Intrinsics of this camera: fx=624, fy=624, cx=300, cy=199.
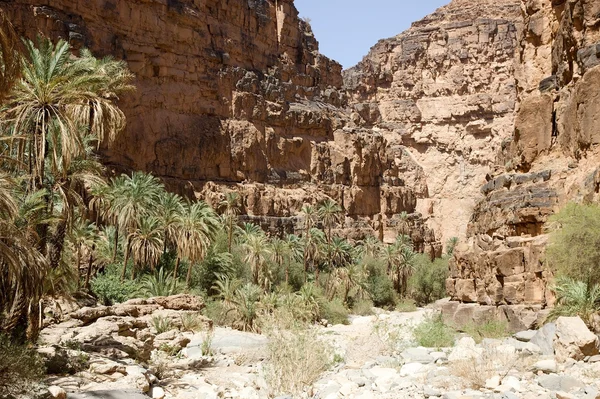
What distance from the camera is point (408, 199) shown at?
242 feet

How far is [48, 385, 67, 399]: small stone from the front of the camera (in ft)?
36.9

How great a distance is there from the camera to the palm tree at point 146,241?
34.4 meters

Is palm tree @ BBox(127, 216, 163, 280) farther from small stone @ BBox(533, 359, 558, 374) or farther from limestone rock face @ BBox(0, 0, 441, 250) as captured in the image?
small stone @ BBox(533, 359, 558, 374)

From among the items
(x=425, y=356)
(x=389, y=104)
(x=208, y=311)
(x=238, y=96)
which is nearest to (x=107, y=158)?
(x=238, y=96)

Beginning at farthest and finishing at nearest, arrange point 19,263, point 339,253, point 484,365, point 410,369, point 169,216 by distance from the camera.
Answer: point 339,253, point 169,216, point 410,369, point 19,263, point 484,365

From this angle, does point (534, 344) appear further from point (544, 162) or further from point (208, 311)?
point (208, 311)

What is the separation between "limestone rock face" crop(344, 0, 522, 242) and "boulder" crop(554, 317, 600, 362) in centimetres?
7009

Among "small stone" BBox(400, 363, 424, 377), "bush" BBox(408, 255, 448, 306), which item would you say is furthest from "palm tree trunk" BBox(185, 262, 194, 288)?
"small stone" BBox(400, 363, 424, 377)

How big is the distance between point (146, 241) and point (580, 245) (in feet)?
81.2

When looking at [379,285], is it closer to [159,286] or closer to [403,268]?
[403,268]

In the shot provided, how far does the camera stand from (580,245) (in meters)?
15.5

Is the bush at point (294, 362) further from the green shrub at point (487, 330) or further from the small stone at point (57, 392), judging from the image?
the green shrub at point (487, 330)

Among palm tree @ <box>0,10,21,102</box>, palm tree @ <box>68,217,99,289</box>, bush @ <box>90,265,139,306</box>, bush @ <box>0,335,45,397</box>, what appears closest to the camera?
palm tree @ <box>0,10,21,102</box>

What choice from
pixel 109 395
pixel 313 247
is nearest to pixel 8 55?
pixel 109 395
